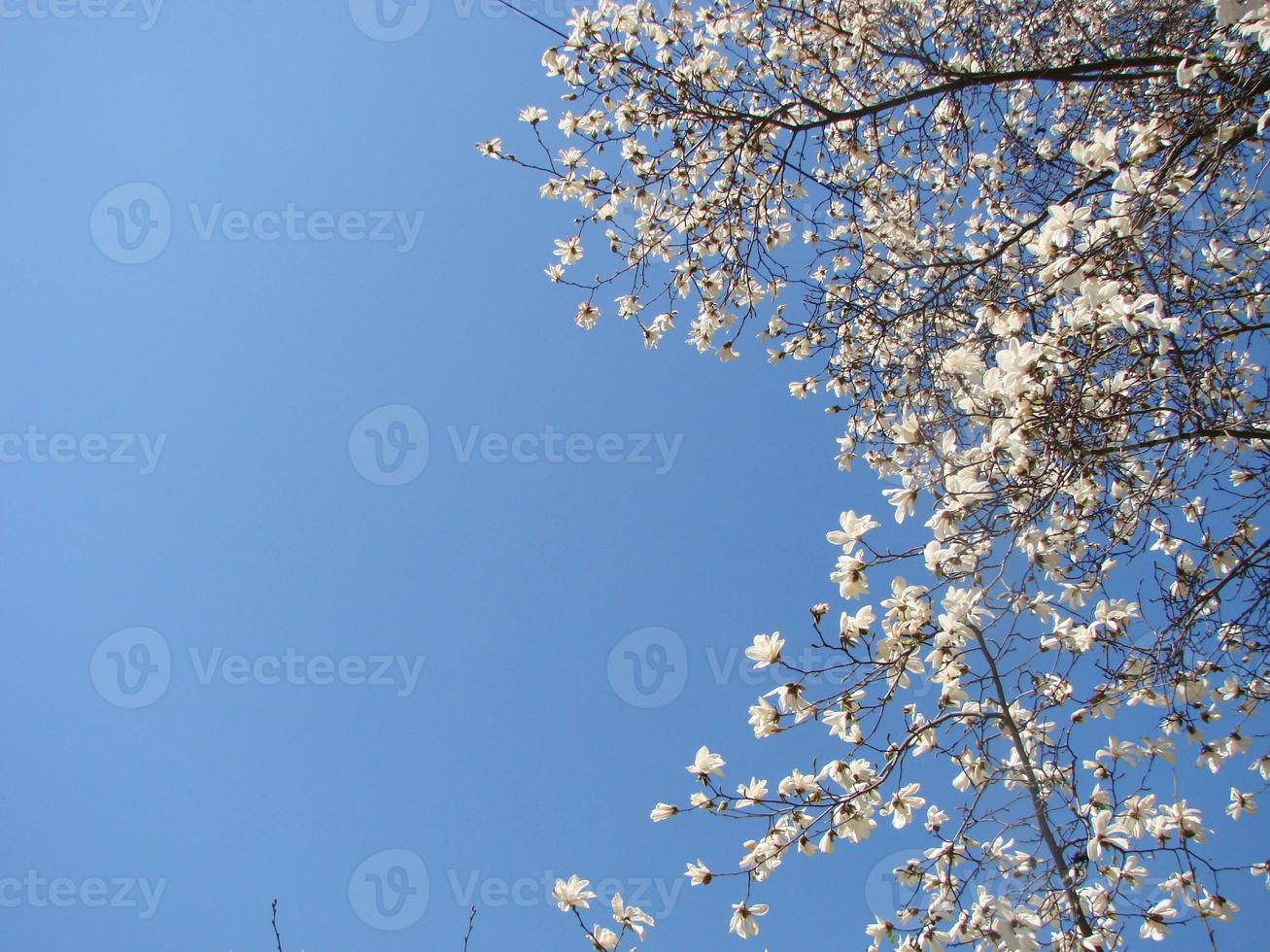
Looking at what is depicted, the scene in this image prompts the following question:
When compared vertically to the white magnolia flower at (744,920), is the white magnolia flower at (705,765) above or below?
above

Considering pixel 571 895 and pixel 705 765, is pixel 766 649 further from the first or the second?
pixel 571 895

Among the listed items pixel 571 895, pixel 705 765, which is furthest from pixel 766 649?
pixel 571 895

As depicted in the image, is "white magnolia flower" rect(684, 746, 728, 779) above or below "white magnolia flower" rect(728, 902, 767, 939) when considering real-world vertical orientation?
above

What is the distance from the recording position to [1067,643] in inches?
98.0

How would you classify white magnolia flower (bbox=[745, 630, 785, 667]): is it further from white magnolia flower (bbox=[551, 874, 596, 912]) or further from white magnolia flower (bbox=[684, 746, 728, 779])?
white magnolia flower (bbox=[551, 874, 596, 912])

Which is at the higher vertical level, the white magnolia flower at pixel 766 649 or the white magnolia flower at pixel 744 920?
the white magnolia flower at pixel 766 649

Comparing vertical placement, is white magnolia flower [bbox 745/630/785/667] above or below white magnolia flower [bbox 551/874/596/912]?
above

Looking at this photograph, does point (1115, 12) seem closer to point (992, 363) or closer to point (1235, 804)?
point (992, 363)

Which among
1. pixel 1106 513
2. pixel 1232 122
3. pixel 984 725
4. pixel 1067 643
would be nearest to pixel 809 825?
pixel 984 725

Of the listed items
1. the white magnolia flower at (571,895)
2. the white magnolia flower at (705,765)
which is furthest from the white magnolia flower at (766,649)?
the white magnolia flower at (571,895)

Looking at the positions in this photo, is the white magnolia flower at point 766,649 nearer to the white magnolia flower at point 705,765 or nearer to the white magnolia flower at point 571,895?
the white magnolia flower at point 705,765

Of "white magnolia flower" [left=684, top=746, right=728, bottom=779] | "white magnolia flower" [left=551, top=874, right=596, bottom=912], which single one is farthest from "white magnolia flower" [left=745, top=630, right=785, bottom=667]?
"white magnolia flower" [left=551, top=874, right=596, bottom=912]

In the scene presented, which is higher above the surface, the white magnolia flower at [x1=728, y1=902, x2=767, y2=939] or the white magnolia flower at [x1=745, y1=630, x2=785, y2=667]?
the white magnolia flower at [x1=745, y1=630, x2=785, y2=667]

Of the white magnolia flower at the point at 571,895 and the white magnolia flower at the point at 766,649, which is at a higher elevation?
the white magnolia flower at the point at 766,649
